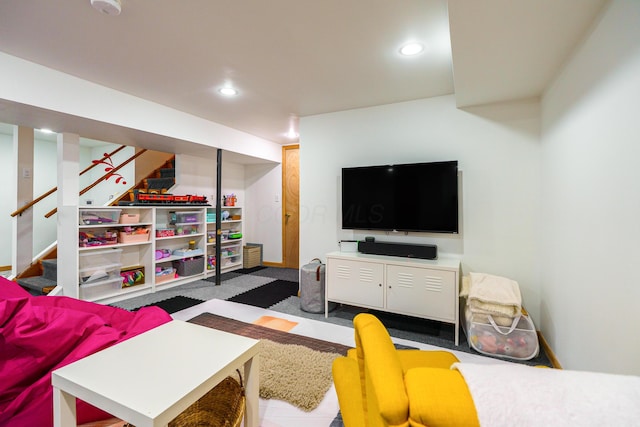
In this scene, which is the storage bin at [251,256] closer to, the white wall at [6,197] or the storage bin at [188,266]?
the storage bin at [188,266]

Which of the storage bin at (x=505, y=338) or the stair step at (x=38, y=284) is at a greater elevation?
the stair step at (x=38, y=284)

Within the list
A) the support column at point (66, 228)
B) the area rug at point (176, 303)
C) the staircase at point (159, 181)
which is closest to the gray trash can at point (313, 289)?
the area rug at point (176, 303)

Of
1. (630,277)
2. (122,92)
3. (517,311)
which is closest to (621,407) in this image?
(630,277)

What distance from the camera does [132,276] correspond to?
380cm

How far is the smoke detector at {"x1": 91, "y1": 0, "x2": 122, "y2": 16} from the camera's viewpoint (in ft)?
5.30

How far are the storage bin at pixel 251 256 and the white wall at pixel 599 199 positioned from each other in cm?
440

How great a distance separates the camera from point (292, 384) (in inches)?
72.1

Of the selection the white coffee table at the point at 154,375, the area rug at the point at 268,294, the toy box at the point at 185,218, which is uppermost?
the toy box at the point at 185,218

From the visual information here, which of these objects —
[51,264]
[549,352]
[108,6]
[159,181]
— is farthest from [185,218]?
[549,352]

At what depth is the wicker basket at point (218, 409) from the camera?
4.23 ft

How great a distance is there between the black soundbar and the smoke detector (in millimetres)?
2635

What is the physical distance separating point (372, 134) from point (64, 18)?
8.90ft

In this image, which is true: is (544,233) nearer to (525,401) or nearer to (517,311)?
(517,311)

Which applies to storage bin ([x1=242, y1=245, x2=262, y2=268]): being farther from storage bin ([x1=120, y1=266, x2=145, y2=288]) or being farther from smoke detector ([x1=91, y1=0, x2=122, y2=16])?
smoke detector ([x1=91, y1=0, x2=122, y2=16])
